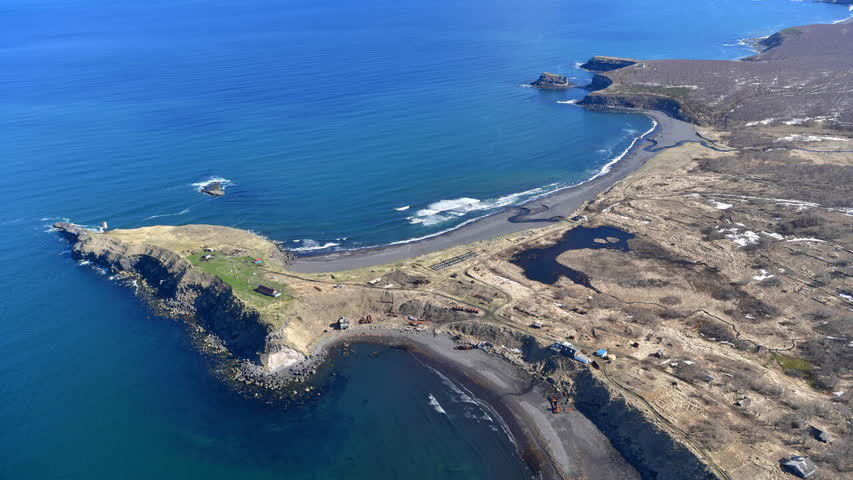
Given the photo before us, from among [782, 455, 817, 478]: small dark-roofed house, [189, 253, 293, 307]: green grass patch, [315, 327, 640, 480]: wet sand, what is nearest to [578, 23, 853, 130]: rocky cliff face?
[782, 455, 817, 478]: small dark-roofed house

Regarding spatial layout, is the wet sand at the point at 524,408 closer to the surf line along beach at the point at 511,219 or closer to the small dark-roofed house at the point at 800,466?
the small dark-roofed house at the point at 800,466

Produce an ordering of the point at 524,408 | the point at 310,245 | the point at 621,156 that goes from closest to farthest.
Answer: the point at 524,408 < the point at 310,245 < the point at 621,156

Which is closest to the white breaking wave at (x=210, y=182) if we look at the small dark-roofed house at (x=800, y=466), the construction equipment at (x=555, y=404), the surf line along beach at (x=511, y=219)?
the surf line along beach at (x=511, y=219)

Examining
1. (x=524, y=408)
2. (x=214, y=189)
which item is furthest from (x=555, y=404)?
(x=214, y=189)

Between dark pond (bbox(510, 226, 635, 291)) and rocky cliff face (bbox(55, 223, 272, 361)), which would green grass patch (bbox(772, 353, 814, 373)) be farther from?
rocky cliff face (bbox(55, 223, 272, 361))

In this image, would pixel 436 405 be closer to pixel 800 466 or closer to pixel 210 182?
pixel 800 466
